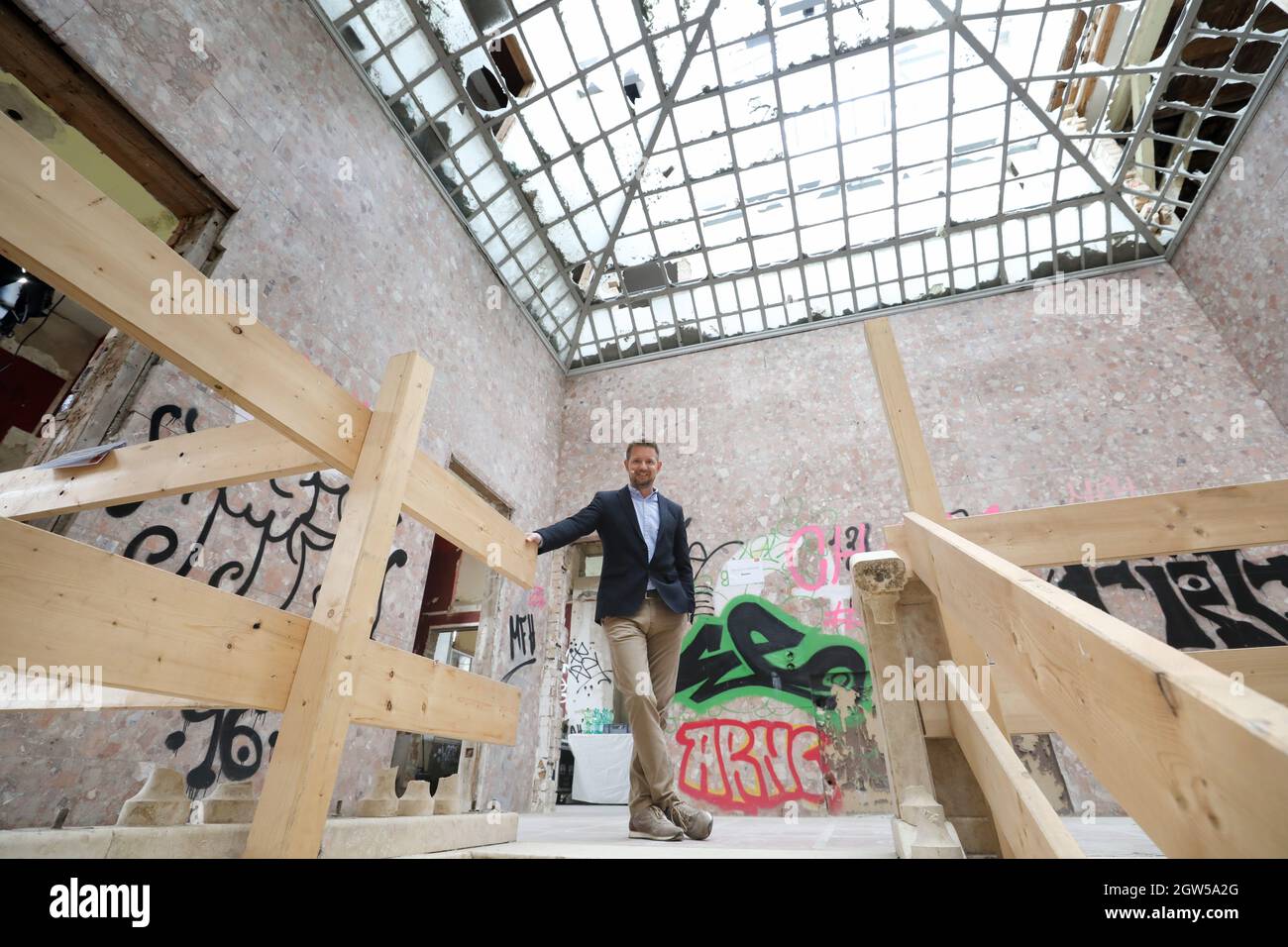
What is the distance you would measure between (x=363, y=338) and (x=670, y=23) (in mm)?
4562

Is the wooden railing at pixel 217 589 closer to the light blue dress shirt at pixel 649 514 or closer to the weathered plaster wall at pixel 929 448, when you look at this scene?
the light blue dress shirt at pixel 649 514

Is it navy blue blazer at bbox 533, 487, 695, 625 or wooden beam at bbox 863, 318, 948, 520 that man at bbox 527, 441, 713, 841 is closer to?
navy blue blazer at bbox 533, 487, 695, 625

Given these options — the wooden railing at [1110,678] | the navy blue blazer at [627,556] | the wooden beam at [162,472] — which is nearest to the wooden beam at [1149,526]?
the wooden railing at [1110,678]

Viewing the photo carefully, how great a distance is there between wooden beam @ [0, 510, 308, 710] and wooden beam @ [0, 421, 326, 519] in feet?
1.73

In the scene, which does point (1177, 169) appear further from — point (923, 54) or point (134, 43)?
point (134, 43)

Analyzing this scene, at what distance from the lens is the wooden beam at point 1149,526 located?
2.19m

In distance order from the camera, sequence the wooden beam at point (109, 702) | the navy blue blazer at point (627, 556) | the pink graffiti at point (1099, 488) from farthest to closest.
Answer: the pink graffiti at point (1099, 488) → the navy blue blazer at point (627, 556) → the wooden beam at point (109, 702)

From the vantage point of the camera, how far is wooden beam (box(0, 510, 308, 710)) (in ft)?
3.35

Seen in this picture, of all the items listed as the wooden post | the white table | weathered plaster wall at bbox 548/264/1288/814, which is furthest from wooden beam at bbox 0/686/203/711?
the white table

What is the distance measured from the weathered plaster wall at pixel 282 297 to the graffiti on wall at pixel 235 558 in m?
0.02

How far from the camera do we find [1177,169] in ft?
21.0

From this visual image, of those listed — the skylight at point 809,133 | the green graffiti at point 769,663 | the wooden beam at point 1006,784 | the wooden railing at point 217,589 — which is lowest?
the wooden beam at point 1006,784

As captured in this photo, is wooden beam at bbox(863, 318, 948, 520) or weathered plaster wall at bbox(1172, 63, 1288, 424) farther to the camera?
weathered plaster wall at bbox(1172, 63, 1288, 424)
